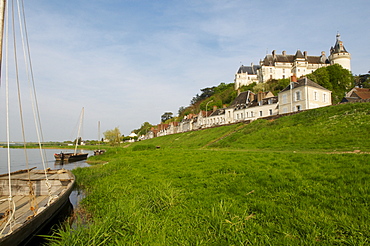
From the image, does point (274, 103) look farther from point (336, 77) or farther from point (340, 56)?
point (340, 56)

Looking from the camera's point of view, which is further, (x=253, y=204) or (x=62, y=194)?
(x=62, y=194)

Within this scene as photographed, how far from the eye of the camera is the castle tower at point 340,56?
84.0m

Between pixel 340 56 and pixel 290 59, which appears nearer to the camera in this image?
pixel 340 56

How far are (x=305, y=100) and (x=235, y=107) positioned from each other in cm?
2208

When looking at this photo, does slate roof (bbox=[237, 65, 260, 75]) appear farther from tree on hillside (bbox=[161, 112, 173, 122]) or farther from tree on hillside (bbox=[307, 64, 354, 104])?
tree on hillside (bbox=[161, 112, 173, 122])

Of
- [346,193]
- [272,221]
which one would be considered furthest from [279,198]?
[346,193]

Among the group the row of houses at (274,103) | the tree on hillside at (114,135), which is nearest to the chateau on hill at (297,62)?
the row of houses at (274,103)

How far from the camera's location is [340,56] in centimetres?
8488

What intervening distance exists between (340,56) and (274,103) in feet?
178

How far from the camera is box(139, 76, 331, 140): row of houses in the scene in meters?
42.9

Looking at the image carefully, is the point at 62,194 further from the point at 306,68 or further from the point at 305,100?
the point at 306,68

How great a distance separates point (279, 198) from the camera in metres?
8.18

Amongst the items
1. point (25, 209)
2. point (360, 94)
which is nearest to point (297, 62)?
point (360, 94)

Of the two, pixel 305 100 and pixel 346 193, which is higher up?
pixel 305 100
